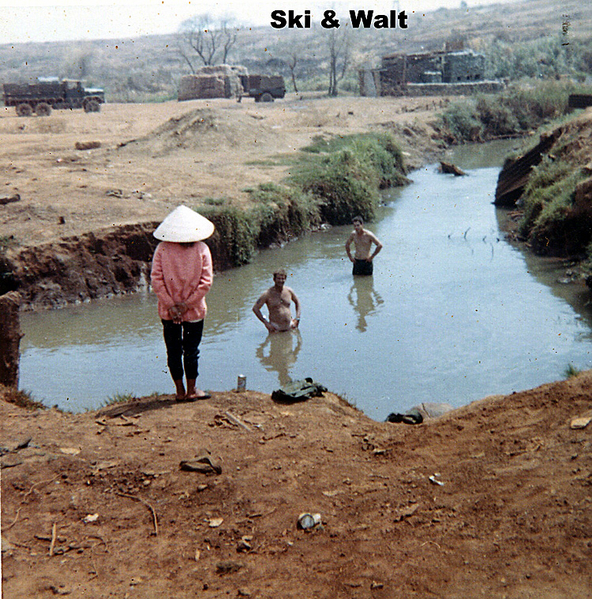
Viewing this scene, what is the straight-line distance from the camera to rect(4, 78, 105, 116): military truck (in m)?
32.4

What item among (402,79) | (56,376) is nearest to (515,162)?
(56,376)

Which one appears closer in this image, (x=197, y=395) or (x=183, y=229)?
(x=183, y=229)

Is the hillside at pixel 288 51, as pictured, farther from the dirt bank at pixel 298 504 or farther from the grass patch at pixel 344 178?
the dirt bank at pixel 298 504

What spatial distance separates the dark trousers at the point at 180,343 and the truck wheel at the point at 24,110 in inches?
1181

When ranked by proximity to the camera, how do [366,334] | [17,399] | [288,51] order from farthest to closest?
[288,51] → [366,334] → [17,399]

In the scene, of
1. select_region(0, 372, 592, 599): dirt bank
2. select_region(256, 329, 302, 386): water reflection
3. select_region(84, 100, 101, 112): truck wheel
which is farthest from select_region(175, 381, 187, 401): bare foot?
select_region(84, 100, 101, 112): truck wheel

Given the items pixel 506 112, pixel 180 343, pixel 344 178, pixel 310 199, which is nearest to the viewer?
pixel 180 343

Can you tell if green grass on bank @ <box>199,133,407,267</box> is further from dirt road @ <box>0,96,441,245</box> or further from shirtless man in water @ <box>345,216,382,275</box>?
shirtless man in water @ <box>345,216,382,275</box>

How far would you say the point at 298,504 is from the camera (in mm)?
4180

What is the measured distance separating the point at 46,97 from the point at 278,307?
96.2 feet

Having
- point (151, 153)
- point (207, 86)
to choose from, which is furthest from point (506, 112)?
point (151, 153)

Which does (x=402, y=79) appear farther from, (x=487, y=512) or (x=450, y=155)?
(x=487, y=512)

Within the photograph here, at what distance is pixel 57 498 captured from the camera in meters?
4.12

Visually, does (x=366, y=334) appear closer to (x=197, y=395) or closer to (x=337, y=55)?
(x=197, y=395)
